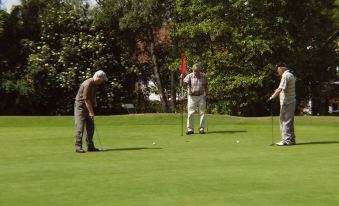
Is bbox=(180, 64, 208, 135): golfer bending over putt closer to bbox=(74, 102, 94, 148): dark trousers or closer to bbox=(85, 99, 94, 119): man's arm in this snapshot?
bbox=(74, 102, 94, 148): dark trousers

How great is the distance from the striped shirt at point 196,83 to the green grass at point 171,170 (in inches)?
50.6

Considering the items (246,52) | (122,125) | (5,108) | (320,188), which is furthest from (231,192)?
(5,108)

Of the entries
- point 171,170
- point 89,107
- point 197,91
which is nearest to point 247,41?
point 197,91

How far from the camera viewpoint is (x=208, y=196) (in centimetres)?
823

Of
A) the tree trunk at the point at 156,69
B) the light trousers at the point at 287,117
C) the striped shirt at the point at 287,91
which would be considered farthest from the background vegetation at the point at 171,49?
the light trousers at the point at 287,117

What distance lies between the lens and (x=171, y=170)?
10.7 m

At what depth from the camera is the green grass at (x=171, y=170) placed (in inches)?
323

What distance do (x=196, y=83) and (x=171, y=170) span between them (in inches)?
361

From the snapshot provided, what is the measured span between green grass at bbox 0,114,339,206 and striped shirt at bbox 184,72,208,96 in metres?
1.28

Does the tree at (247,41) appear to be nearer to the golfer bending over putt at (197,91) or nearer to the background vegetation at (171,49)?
the background vegetation at (171,49)

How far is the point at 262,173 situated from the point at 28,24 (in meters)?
30.6

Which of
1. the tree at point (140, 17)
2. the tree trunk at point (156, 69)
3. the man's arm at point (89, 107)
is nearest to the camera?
the man's arm at point (89, 107)

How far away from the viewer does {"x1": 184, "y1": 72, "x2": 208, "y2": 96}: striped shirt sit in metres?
19.7

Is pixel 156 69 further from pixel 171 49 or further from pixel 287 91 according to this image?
pixel 287 91
